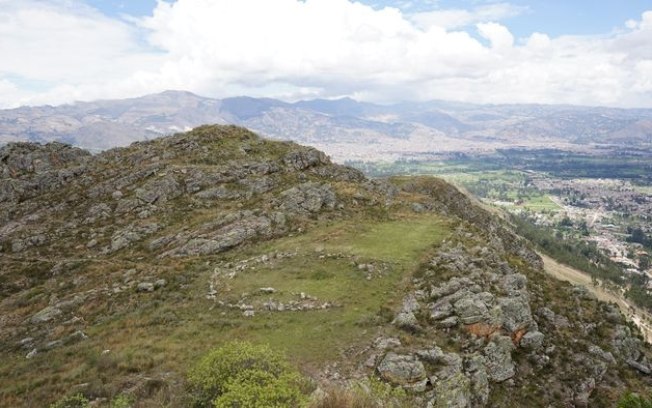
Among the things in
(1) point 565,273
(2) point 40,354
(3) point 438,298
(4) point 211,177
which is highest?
(4) point 211,177

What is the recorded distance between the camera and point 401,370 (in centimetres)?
2353

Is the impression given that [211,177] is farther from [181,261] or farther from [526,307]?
[526,307]

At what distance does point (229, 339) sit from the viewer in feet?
84.9

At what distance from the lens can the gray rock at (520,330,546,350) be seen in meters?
30.1

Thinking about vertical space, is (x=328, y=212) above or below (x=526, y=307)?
above

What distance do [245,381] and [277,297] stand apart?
15.4 metres

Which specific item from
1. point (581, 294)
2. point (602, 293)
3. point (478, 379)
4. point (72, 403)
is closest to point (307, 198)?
point (581, 294)

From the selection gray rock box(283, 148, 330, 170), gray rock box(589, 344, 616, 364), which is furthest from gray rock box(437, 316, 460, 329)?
gray rock box(283, 148, 330, 170)

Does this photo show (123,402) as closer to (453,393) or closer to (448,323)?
(453,393)

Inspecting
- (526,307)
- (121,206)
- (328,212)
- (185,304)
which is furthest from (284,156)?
(526,307)

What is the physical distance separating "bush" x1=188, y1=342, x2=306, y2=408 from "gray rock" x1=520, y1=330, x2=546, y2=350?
18.8m

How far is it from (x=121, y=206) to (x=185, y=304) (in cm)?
2371

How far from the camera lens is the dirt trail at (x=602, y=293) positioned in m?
123

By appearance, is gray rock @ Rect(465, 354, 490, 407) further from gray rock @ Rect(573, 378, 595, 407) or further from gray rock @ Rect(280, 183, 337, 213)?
gray rock @ Rect(280, 183, 337, 213)
